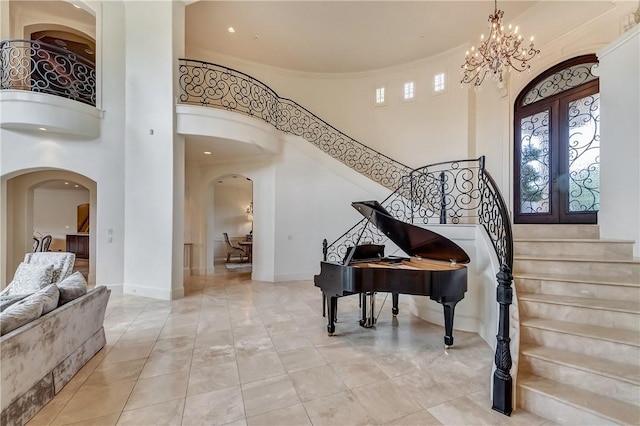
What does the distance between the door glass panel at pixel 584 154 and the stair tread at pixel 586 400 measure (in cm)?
398

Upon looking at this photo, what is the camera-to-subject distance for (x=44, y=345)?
2.26 meters

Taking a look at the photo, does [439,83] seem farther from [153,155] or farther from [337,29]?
[153,155]

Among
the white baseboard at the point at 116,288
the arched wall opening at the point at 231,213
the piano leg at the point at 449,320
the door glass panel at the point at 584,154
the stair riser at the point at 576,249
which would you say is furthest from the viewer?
the arched wall opening at the point at 231,213

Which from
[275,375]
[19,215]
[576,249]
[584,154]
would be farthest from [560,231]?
[19,215]

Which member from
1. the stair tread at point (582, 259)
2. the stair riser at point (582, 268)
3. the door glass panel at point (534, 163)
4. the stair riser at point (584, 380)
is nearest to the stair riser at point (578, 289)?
the stair riser at point (582, 268)

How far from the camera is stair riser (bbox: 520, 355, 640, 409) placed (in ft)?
6.31

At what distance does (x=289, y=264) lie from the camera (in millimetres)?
7102

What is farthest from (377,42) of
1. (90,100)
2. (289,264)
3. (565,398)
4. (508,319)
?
(565,398)

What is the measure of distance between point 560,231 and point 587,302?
2.17m

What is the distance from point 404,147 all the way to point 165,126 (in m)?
6.23

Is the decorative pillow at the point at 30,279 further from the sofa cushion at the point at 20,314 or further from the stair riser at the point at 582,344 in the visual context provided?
the stair riser at the point at 582,344

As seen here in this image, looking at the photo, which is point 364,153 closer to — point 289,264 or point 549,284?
point 289,264

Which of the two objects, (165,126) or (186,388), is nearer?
(186,388)

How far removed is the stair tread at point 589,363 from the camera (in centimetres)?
196
